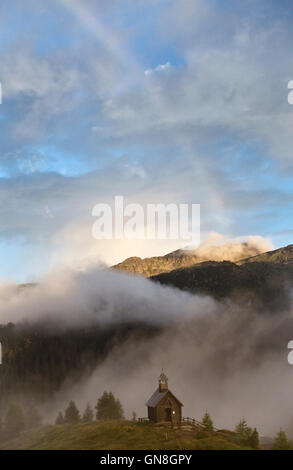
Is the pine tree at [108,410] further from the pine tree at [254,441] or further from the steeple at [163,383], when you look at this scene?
the pine tree at [254,441]

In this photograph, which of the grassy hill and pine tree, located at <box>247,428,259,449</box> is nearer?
pine tree, located at <box>247,428,259,449</box>

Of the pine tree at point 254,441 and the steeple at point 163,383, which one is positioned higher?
the steeple at point 163,383

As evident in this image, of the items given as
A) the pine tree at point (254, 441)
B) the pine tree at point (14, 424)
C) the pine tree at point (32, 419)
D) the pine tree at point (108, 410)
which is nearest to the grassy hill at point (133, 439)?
the pine tree at point (254, 441)

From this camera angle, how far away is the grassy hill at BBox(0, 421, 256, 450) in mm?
78688

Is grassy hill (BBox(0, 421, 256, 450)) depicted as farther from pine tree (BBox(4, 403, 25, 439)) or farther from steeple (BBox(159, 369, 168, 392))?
pine tree (BBox(4, 403, 25, 439))

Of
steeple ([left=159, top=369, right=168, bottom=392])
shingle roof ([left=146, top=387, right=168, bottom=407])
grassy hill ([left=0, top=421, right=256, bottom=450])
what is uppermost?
steeple ([left=159, top=369, right=168, bottom=392])

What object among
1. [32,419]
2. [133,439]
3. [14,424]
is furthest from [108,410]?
[133,439]

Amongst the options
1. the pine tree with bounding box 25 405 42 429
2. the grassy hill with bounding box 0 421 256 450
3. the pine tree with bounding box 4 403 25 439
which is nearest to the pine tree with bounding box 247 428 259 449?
the grassy hill with bounding box 0 421 256 450

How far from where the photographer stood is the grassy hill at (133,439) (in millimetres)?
78688

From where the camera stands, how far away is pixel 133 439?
8575cm

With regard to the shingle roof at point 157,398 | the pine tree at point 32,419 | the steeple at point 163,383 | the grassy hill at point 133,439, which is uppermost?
the steeple at point 163,383
